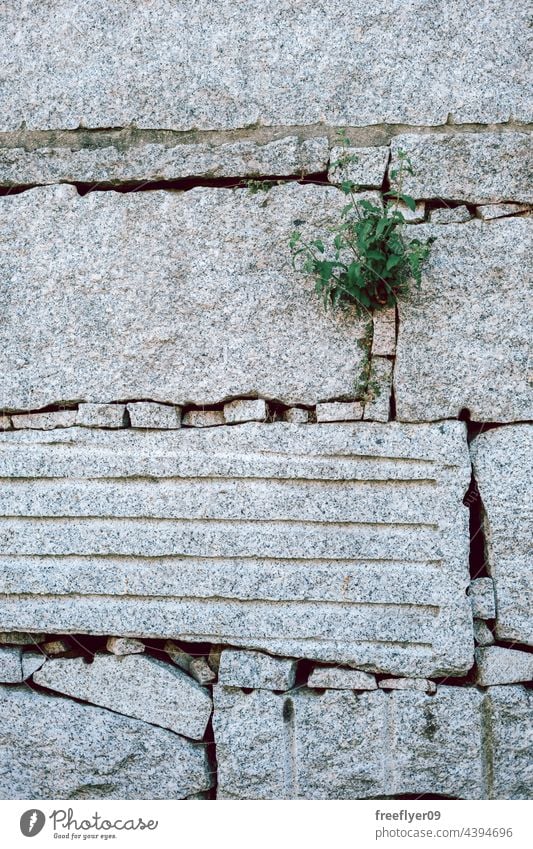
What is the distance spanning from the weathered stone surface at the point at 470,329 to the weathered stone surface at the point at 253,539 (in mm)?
108

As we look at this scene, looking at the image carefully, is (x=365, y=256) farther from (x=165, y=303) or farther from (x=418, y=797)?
(x=418, y=797)

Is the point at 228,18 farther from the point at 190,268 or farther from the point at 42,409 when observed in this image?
the point at 42,409

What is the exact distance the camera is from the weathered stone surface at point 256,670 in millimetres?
2670

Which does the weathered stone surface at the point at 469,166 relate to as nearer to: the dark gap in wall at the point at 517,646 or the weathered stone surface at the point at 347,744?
the dark gap in wall at the point at 517,646

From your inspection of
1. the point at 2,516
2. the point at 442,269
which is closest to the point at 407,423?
the point at 442,269

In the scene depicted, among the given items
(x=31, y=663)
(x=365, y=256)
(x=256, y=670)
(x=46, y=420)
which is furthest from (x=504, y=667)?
(x=46, y=420)

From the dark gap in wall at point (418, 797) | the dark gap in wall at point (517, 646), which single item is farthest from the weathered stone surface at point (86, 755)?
the dark gap in wall at point (517, 646)

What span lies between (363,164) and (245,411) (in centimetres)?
88

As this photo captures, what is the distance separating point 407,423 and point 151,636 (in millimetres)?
1095

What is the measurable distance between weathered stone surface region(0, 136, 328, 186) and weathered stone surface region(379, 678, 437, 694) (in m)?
1.66

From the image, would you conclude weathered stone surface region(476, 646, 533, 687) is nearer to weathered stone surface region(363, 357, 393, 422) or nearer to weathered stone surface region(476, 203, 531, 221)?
weathered stone surface region(363, 357, 393, 422)

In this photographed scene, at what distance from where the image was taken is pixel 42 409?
2.79 metres

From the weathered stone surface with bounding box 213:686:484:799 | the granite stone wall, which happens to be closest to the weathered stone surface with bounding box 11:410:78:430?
the granite stone wall

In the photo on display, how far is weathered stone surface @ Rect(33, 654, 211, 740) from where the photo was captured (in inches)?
107
